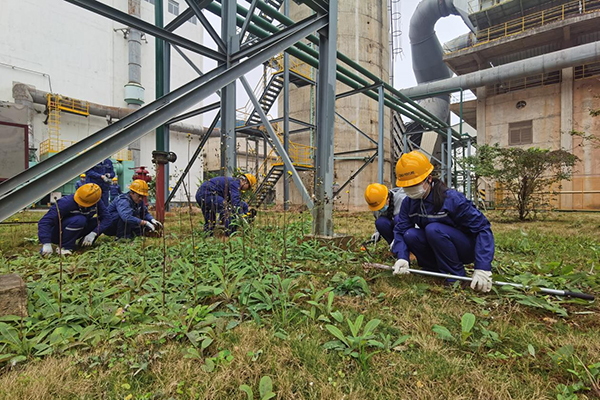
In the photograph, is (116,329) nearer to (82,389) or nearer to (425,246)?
(82,389)

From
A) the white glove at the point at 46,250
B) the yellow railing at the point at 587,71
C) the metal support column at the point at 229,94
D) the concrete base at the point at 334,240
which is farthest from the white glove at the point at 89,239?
the yellow railing at the point at 587,71

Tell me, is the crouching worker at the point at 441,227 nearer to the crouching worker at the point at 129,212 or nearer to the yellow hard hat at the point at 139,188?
the crouching worker at the point at 129,212

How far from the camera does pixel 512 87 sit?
58.2ft

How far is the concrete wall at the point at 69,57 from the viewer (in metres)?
16.3

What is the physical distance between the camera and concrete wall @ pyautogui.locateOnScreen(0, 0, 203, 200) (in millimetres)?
16344

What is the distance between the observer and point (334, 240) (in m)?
3.83

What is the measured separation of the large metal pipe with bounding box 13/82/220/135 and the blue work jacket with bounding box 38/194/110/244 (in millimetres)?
11032

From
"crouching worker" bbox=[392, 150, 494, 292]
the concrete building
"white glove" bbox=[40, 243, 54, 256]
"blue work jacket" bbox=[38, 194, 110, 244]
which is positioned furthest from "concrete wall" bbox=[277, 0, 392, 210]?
"crouching worker" bbox=[392, 150, 494, 292]

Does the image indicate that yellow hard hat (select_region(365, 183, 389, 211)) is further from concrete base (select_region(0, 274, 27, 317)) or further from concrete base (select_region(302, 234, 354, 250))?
concrete base (select_region(0, 274, 27, 317))

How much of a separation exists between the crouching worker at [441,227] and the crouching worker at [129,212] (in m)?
3.48

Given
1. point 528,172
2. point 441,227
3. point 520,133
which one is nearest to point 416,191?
point 441,227

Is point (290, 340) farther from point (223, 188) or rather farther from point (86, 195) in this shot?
point (86, 195)

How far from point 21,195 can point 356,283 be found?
7.27 ft

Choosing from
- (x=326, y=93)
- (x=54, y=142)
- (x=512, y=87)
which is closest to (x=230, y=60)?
(x=326, y=93)
